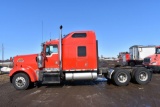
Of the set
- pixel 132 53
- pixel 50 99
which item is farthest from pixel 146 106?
pixel 132 53

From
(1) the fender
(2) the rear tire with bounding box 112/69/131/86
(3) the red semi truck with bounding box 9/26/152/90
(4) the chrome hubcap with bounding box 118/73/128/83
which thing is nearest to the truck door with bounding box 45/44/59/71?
(3) the red semi truck with bounding box 9/26/152/90

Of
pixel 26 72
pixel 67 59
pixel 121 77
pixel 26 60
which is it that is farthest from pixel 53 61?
pixel 121 77

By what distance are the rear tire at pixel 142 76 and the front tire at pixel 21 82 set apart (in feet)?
23.8

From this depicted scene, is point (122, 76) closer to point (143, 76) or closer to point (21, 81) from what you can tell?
point (143, 76)

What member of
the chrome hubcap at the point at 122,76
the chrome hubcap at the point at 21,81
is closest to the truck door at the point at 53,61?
the chrome hubcap at the point at 21,81

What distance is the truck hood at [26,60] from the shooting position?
16.3 meters

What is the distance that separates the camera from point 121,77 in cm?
1686

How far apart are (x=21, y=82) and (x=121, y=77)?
6534 millimetres

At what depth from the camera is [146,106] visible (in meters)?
9.86

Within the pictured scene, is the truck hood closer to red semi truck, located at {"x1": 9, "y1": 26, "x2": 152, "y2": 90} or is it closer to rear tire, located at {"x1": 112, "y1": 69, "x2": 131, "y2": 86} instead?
red semi truck, located at {"x1": 9, "y1": 26, "x2": 152, "y2": 90}

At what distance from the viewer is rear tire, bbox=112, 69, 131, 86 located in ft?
54.6

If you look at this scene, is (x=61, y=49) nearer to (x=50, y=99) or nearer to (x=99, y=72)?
(x=99, y=72)

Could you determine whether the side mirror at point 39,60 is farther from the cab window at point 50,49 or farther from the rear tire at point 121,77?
the rear tire at point 121,77

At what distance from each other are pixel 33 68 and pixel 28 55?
40.1 inches
